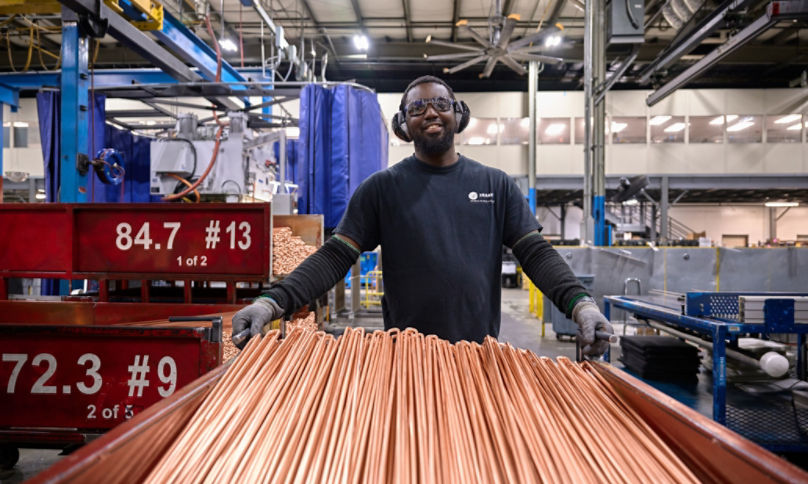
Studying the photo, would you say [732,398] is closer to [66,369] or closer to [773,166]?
[66,369]

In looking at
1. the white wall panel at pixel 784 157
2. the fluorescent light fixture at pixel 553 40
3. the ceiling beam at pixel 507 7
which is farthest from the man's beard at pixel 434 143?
the white wall panel at pixel 784 157

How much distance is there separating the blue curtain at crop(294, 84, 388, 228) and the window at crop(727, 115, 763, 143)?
16851 mm

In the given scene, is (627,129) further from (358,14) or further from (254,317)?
(254,317)

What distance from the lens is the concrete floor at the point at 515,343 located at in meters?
3.09

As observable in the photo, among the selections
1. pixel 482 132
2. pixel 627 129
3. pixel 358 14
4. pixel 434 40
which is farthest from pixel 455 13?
pixel 627 129

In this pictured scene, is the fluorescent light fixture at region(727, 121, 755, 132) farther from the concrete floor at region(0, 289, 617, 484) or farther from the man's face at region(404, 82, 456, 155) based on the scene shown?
the man's face at region(404, 82, 456, 155)

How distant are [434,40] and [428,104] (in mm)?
13110

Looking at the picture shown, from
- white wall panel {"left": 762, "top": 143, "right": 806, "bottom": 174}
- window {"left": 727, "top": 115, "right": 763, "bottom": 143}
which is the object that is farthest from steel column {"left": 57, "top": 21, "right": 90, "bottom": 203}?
white wall panel {"left": 762, "top": 143, "right": 806, "bottom": 174}

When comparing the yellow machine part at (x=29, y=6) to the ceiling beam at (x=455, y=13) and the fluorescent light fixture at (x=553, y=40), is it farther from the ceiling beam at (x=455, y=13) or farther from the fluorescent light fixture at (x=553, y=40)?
the ceiling beam at (x=455, y=13)

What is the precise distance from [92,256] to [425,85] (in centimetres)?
269

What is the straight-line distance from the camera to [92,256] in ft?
9.67

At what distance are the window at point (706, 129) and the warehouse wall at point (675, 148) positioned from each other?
0.77 feet

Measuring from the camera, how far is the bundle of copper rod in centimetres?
65

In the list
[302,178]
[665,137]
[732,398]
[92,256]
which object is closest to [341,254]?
[92,256]
